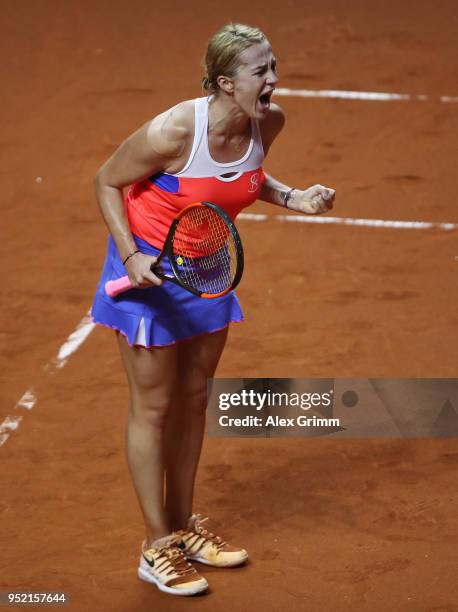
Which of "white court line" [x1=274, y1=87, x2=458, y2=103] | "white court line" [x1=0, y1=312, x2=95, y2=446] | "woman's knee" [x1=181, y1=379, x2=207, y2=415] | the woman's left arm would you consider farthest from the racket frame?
"white court line" [x1=274, y1=87, x2=458, y2=103]

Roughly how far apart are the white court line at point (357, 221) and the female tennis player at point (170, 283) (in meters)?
3.32

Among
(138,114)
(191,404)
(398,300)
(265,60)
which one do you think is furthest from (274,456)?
(138,114)

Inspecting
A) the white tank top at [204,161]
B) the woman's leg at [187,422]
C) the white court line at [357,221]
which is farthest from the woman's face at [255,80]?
the white court line at [357,221]

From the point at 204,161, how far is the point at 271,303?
2855 mm

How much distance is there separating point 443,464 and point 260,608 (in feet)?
4.51

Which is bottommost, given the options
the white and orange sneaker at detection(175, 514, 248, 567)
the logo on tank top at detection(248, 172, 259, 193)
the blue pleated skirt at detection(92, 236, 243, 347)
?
the white and orange sneaker at detection(175, 514, 248, 567)

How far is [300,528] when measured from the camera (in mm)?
5152

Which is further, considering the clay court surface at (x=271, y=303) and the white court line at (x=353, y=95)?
the white court line at (x=353, y=95)

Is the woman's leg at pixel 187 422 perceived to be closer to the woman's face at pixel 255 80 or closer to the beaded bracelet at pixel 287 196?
the beaded bracelet at pixel 287 196

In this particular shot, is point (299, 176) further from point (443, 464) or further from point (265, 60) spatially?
point (265, 60)

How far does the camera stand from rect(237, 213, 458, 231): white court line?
7.95m

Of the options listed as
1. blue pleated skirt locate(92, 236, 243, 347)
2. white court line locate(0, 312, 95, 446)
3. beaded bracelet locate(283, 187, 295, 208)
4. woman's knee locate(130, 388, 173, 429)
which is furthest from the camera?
white court line locate(0, 312, 95, 446)

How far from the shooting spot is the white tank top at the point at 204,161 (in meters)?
4.26

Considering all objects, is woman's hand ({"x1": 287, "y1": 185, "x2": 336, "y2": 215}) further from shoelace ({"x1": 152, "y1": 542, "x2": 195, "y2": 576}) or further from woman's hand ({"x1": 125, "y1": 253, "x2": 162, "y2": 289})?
shoelace ({"x1": 152, "y1": 542, "x2": 195, "y2": 576})
